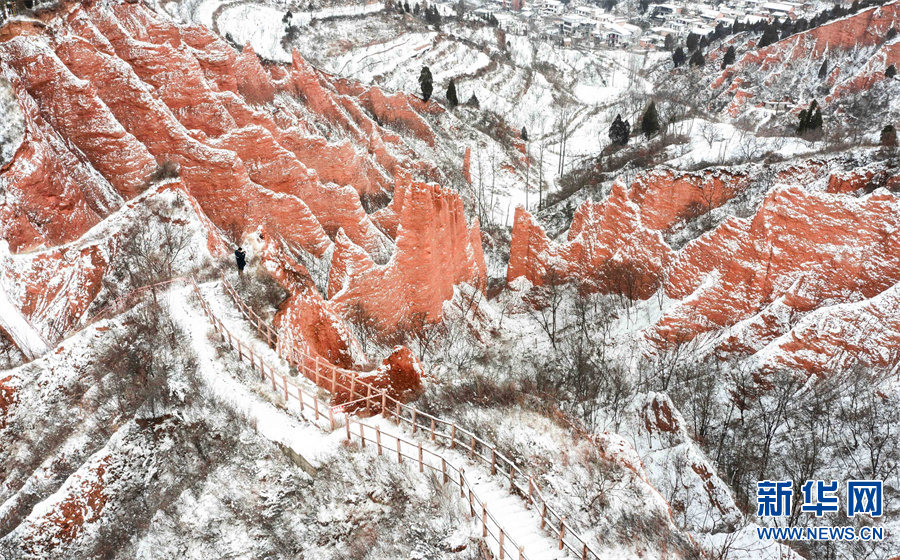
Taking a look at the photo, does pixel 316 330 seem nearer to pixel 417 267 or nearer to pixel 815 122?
pixel 417 267

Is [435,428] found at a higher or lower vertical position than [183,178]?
lower

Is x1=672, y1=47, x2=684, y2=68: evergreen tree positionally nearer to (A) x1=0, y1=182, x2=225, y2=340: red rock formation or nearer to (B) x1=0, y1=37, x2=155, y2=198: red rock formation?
(B) x1=0, y1=37, x2=155, y2=198: red rock formation

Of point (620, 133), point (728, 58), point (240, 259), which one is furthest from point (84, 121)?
point (728, 58)

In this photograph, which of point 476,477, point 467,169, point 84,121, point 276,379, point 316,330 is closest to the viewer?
point 476,477

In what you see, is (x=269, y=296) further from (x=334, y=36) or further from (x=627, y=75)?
(x=627, y=75)

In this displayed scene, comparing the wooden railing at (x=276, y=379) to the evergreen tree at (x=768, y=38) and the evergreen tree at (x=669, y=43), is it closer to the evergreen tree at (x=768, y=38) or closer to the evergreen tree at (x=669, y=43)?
the evergreen tree at (x=768, y=38)

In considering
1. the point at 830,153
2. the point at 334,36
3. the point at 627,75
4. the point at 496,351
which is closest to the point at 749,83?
the point at 627,75

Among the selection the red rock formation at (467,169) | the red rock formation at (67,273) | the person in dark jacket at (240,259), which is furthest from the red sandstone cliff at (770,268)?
the red rock formation at (467,169)
